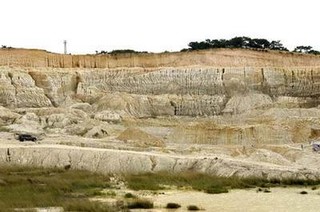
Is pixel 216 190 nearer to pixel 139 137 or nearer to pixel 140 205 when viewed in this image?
pixel 140 205

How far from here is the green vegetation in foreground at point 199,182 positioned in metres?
33.0

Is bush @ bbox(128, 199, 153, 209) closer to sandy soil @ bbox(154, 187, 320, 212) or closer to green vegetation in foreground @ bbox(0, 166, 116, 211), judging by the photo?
sandy soil @ bbox(154, 187, 320, 212)

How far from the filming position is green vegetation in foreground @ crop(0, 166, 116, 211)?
24719 mm

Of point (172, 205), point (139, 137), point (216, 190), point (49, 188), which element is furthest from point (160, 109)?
point (172, 205)

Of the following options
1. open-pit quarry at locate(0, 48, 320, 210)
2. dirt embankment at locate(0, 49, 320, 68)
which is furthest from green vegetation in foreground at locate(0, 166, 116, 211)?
dirt embankment at locate(0, 49, 320, 68)

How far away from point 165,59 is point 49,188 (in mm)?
42361

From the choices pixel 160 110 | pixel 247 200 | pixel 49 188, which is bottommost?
pixel 247 200

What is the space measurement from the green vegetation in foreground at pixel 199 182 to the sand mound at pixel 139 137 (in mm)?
13555

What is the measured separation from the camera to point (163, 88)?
2576 inches

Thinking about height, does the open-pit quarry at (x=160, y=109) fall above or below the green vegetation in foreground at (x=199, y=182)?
above

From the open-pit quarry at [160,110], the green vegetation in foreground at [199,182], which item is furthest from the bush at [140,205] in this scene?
→ the open-pit quarry at [160,110]

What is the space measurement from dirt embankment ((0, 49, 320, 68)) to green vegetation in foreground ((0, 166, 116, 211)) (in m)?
32.3

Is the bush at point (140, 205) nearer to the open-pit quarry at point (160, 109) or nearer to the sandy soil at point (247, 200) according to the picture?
the sandy soil at point (247, 200)

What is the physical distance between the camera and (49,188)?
2967cm
